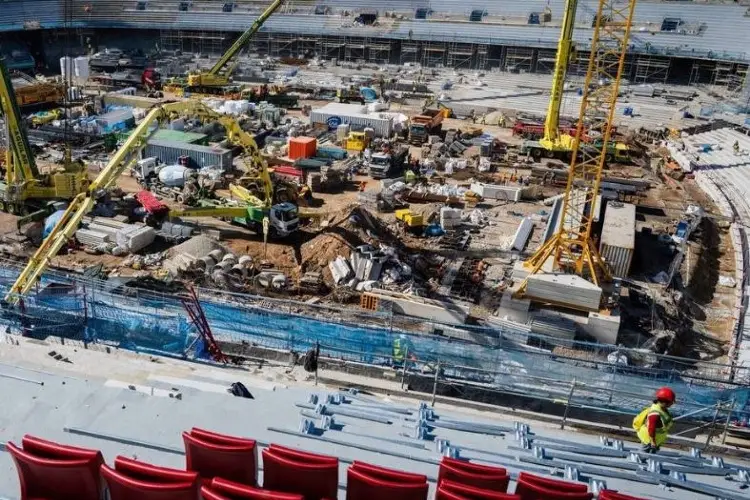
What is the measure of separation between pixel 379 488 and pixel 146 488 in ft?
6.39

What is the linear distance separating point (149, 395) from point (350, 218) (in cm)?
1564

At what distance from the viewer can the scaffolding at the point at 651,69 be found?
2293 inches

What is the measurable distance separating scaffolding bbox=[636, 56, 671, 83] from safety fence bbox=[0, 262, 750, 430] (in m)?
50.1

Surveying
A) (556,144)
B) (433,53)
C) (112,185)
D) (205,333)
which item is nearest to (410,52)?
(433,53)

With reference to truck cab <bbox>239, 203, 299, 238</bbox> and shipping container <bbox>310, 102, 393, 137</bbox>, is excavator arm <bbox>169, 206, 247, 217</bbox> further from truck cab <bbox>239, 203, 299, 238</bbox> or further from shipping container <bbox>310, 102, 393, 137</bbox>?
shipping container <bbox>310, 102, 393, 137</bbox>

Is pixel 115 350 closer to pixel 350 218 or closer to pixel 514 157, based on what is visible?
pixel 350 218

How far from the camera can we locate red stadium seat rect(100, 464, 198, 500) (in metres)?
5.13

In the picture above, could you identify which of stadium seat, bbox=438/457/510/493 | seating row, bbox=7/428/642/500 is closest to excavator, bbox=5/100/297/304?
seating row, bbox=7/428/642/500

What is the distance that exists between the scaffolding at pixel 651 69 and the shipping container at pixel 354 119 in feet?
100

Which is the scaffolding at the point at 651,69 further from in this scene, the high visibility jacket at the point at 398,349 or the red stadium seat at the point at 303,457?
the red stadium seat at the point at 303,457

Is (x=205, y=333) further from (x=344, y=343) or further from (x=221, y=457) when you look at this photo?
(x=221, y=457)

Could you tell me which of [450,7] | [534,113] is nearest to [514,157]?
[534,113]

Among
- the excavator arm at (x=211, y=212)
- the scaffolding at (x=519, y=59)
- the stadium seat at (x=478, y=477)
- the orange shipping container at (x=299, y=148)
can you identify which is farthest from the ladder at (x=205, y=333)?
the scaffolding at (x=519, y=59)

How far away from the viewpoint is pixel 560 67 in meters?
34.8
